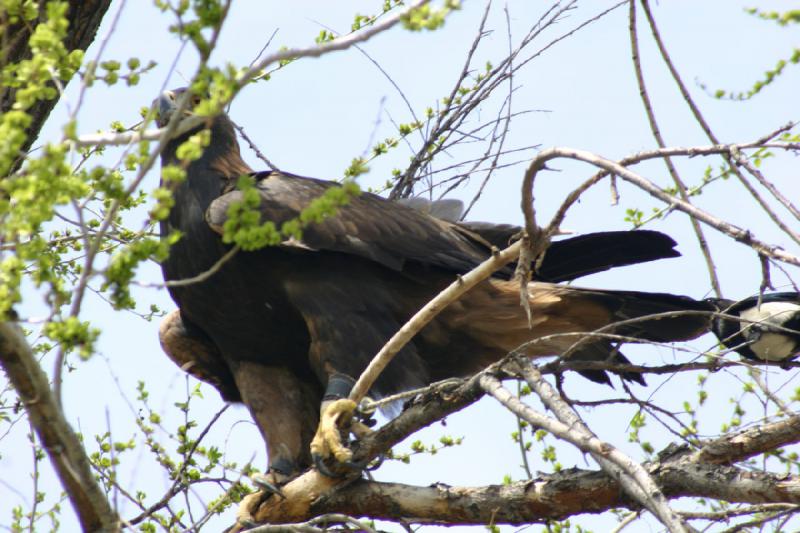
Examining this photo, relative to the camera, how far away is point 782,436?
11.1 feet

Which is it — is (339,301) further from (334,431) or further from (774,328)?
(774,328)

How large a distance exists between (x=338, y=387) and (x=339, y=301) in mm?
350

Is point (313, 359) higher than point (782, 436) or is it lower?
higher

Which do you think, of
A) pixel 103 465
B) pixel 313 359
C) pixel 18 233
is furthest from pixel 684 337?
pixel 18 233

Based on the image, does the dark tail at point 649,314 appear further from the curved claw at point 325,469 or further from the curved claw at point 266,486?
the curved claw at point 266,486

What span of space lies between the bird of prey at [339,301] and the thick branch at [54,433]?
1615 mm

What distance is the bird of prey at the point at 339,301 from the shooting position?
14.9 feet

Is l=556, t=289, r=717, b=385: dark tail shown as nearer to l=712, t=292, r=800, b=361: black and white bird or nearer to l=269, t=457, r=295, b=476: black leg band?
l=712, t=292, r=800, b=361: black and white bird

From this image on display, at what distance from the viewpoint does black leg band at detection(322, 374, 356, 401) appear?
4371 mm

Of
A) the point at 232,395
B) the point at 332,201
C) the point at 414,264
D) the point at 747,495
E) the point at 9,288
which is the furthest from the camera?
the point at 232,395

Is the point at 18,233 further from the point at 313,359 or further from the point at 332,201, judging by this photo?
the point at 313,359

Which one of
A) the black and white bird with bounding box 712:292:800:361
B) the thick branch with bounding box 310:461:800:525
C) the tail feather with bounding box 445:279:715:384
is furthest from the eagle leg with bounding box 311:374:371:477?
the black and white bird with bounding box 712:292:800:361

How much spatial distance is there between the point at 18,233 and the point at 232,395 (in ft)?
9.62

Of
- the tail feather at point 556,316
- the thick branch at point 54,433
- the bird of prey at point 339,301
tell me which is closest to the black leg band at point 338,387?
the bird of prey at point 339,301
